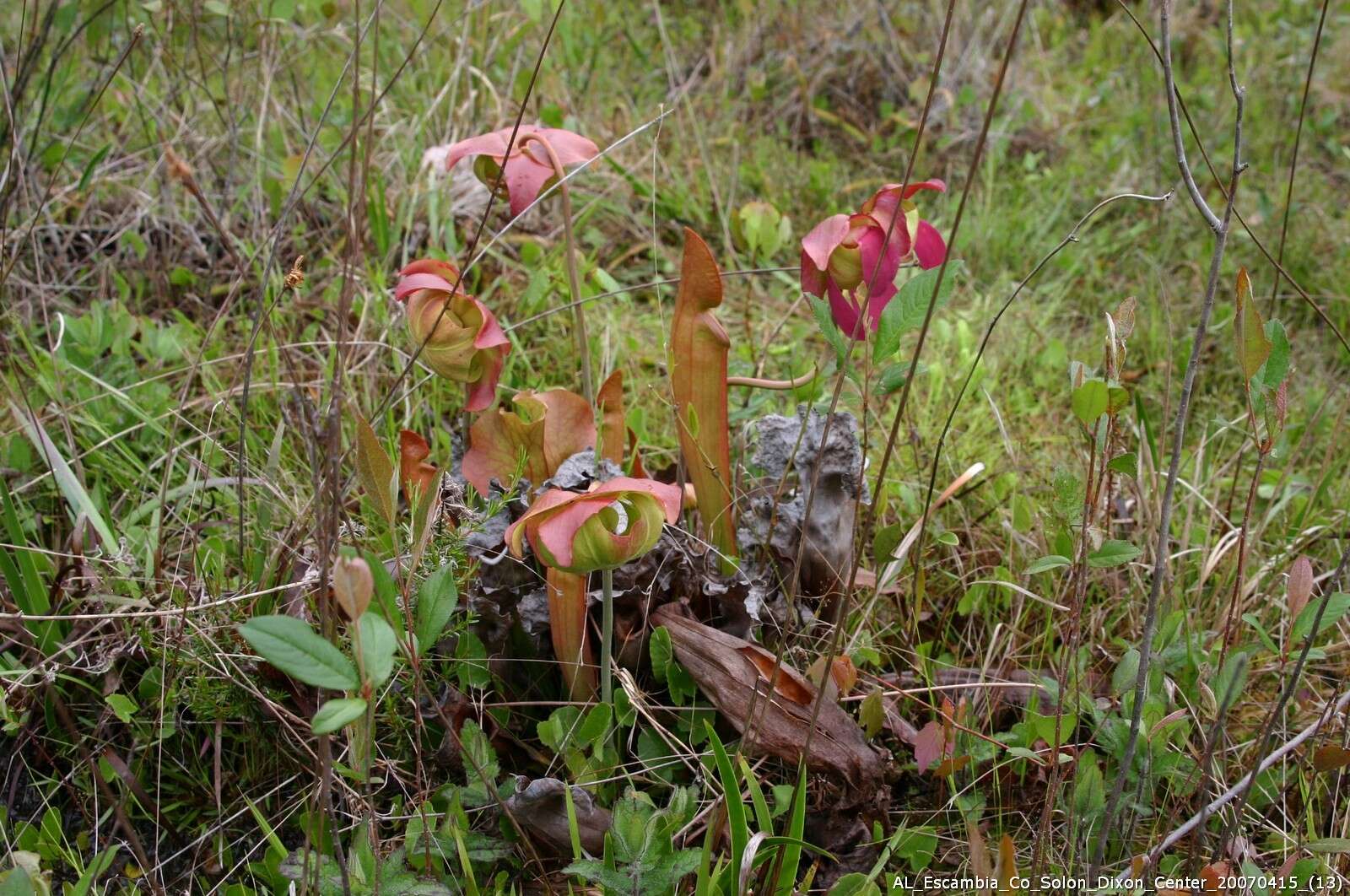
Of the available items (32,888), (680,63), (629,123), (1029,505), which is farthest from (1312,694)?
(680,63)

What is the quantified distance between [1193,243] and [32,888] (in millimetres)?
2782

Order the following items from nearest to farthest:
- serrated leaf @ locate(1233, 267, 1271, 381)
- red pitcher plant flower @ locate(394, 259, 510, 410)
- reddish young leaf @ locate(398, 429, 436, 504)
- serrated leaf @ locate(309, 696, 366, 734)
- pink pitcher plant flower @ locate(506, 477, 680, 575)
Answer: serrated leaf @ locate(309, 696, 366, 734) → pink pitcher plant flower @ locate(506, 477, 680, 575) → serrated leaf @ locate(1233, 267, 1271, 381) → red pitcher plant flower @ locate(394, 259, 510, 410) → reddish young leaf @ locate(398, 429, 436, 504)

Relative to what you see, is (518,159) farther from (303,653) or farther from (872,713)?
(872,713)

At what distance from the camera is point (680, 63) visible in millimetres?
3348

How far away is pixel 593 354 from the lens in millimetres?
2098

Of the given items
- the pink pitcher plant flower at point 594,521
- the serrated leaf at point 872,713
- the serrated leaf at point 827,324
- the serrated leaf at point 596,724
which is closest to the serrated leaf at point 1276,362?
the serrated leaf at point 827,324

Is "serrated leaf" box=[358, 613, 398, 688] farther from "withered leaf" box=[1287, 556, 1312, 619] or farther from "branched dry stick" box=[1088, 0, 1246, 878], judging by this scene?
"withered leaf" box=[1287, 556, 1312, 619]

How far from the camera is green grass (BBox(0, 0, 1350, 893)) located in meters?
1.29

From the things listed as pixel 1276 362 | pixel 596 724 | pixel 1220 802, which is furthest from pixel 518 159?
pixel 1220 802

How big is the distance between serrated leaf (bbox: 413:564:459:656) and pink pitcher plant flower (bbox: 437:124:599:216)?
18.7 inches

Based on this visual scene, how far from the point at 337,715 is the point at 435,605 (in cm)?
28

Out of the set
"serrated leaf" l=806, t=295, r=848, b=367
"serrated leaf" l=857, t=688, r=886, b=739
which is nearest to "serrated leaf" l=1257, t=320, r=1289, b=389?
"serrated leaf" l=806, t=295, r=848, b=367

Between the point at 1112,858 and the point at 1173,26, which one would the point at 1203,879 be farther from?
the point at 1173,26

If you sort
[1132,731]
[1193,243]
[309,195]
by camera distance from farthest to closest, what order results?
[1193,243] < [309,195] < [1132,731]
